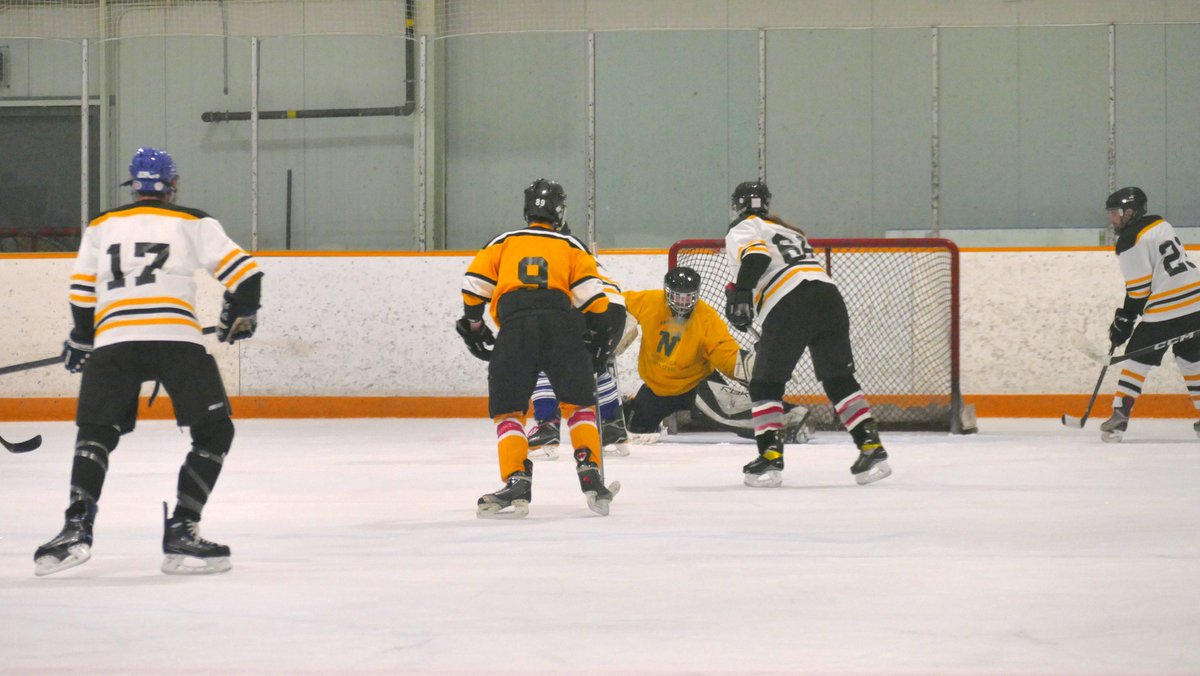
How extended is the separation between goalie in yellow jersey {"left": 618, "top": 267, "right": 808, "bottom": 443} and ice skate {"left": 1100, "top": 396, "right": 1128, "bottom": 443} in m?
1.46

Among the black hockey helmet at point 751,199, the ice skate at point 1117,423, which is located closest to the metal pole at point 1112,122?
the ice skate at point 1117,423

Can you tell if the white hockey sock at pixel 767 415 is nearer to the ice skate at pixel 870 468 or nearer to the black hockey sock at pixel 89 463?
the ice skate at pixel 870 468

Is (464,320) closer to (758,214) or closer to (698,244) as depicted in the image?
(758,214)

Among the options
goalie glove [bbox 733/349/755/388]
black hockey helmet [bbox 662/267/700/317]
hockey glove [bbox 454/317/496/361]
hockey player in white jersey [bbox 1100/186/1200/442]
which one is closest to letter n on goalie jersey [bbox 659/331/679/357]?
black hockey helmet [bbox 662/267/700/317]

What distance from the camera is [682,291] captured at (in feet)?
23.1

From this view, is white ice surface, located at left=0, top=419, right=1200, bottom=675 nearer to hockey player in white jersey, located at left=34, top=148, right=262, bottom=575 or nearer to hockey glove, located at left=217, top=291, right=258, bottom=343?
hockey player in white jersey, located at left=34, top=148, right=262, bottom=575

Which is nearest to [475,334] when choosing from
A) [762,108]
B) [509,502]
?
[509,502]

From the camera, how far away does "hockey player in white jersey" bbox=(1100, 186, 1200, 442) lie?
6.98m

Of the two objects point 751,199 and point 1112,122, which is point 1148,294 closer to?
point 751,199

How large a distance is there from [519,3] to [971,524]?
7.93 meters

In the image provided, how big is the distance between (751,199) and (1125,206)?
248 cm

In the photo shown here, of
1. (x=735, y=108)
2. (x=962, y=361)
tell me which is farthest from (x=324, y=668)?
(x=735, y=108)

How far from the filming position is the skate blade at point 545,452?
652 centimetres

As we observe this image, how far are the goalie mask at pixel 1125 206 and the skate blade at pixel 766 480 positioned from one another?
8.84 ft
